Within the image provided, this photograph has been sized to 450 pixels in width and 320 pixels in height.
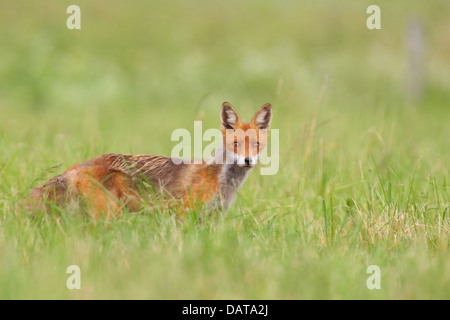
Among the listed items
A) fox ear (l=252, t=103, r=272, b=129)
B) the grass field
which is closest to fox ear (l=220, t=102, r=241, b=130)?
fox ear (l=252, t=103, r=272, b=129)

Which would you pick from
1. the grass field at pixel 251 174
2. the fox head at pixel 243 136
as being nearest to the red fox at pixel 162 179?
the fox head at pixel 243 136

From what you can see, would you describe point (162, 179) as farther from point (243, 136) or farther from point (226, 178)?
point (243, 136)

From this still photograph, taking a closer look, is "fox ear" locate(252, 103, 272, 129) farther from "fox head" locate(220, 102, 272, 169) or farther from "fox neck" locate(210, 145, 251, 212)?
"fox neck" locate(210, 145, 251, 212)

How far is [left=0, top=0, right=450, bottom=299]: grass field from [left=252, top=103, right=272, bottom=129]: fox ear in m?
0.65

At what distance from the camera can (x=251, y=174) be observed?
21.0 ft

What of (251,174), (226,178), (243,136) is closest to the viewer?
(243,136)

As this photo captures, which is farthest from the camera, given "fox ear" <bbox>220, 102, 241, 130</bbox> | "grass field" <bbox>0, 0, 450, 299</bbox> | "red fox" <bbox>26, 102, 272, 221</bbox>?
"fox ear" <bbox>220, 102, 241, 130</bbox>

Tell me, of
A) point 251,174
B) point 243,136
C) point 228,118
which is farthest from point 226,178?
point 251,174

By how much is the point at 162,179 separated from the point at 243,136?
2.59ft

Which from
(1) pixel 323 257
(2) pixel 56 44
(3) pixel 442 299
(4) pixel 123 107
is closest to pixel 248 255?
(1) pixel 323 257

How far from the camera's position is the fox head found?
4945 mm

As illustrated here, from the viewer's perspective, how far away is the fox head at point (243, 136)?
4.95 meters

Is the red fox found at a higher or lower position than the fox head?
lower

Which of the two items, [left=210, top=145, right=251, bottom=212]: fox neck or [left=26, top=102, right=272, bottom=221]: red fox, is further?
[left=210, top=145, right=251, bottom=212]: fox neck
